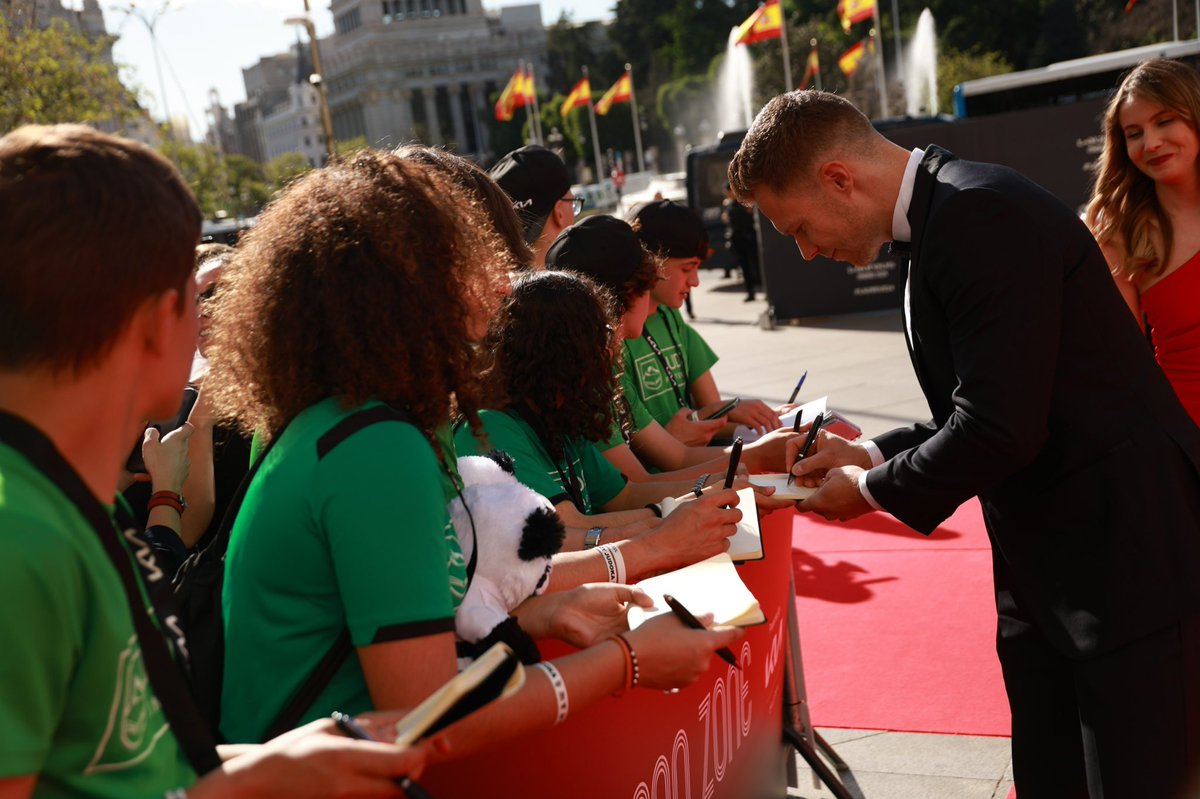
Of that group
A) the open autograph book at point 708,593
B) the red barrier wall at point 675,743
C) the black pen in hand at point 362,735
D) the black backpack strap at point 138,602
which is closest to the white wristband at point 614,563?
the open autograph book at point 708,593

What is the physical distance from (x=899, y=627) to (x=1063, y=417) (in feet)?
9.73

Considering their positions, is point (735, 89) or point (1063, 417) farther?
point (735, 89)

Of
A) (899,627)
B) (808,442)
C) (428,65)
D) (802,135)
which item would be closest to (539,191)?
(808,442)

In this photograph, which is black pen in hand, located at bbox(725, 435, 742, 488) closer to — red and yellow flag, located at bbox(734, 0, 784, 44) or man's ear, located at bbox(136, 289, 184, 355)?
man's ear, located at bbox(136, 289, 184, 355)

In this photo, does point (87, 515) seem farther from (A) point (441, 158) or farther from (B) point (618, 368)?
(A) point (441, 158)

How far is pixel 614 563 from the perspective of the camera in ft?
8.31

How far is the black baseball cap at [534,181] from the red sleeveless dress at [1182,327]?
2.24m

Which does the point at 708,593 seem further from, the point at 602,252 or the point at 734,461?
the point at 602,252

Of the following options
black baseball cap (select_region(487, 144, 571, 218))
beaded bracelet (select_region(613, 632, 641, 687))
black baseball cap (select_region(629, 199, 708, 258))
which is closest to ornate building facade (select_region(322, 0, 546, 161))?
black baseball cap (select_region(487, 144, 571, 218))

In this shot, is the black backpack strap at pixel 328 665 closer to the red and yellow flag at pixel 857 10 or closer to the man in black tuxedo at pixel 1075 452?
the man in black tuxedo at pixel 1075 452

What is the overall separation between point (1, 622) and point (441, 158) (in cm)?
258

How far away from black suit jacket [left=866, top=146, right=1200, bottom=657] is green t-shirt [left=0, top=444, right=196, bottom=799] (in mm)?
1701

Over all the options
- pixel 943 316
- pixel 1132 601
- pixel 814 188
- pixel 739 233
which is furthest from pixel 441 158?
pixel 739 233

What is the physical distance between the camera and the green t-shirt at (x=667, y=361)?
4.23m
